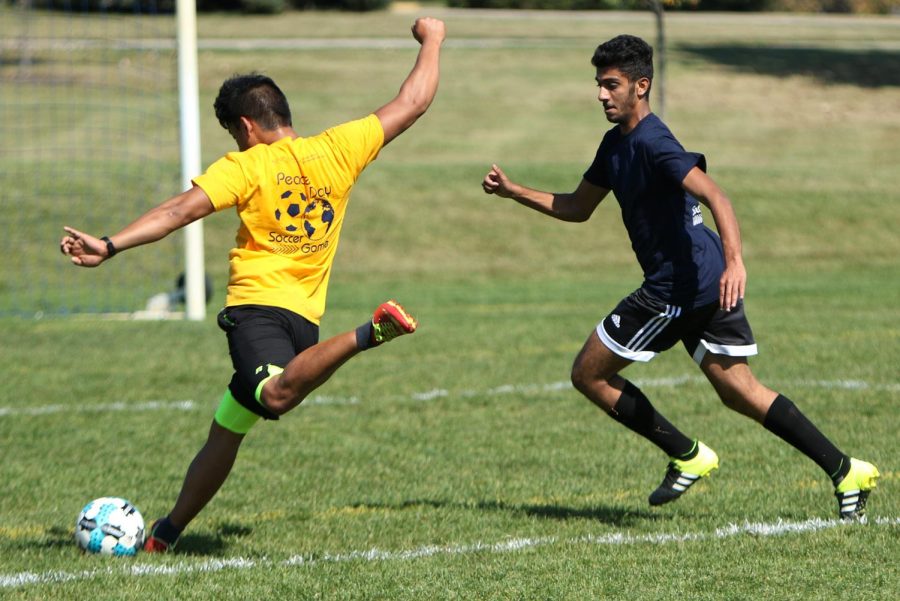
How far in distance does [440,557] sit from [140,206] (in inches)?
577

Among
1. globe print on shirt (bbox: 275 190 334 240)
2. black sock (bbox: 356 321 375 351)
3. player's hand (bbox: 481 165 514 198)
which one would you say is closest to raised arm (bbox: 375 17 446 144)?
globe print on shirt (bbox: 275 190 334 240)

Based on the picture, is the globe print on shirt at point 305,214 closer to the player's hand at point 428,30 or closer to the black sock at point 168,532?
the player's hand at point 428,30

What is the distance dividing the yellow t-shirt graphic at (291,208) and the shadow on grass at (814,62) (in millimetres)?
29075

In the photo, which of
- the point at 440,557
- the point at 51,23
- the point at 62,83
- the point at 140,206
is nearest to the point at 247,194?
the point at 440,557

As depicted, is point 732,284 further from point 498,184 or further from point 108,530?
point 108,530

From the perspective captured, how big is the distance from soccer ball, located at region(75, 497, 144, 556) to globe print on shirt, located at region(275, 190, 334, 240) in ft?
5.34

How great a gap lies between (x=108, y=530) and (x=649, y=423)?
2.72 m

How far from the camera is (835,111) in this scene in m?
30.1

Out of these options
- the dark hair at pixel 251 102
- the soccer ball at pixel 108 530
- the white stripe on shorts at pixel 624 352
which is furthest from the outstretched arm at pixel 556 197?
the soccer ball at pixel 108 530

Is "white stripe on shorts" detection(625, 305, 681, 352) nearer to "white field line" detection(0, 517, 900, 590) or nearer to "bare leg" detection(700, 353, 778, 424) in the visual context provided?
"bare leg" detection(700, 353, 778, 424)

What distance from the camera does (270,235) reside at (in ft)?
19.1

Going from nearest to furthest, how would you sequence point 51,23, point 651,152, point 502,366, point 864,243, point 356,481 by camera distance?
point 651,152
point 356,481
point 502,366
point 864,243
point 51,23

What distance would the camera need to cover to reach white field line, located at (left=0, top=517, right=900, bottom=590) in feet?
18.7

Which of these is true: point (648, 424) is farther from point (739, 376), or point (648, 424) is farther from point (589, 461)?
point (589, 461)
